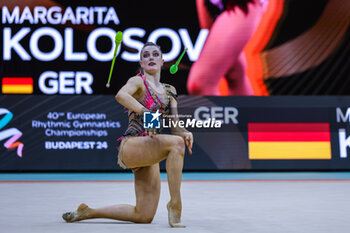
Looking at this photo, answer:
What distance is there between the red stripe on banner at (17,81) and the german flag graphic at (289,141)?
209 inches

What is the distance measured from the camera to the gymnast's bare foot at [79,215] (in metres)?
3.59

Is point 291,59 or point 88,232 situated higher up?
point 291,59

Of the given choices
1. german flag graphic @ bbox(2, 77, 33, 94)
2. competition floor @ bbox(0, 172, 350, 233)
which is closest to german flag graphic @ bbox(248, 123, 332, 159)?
competition floor @ bbox(0, 172, 350, 233)

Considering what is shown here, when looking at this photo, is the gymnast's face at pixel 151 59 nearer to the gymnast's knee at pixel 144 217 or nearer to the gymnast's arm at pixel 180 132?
the gymnast's arm at pixel 180 132

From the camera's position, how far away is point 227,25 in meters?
10.3

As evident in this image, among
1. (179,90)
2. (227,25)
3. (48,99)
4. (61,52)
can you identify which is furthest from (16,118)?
(227,25)

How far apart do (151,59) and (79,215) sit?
4.80 ft

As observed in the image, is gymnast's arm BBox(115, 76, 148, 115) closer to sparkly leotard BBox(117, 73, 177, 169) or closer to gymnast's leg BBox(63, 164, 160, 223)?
sparkly leotard BBox(117, 73, 177, 169)

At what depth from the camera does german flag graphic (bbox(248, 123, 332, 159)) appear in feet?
33.3

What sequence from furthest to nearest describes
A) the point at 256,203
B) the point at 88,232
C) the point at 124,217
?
the point at 256,203 → the point at 124,217 → the point at 88,232

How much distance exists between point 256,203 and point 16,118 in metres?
6.90

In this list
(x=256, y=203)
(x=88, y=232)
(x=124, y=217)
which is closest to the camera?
(x=88, y=232)

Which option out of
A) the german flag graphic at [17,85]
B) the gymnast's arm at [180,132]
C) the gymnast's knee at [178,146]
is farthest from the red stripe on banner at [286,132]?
the gymnast's knee at [178,146]

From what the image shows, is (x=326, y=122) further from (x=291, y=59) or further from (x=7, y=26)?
(x=7, y=26)
